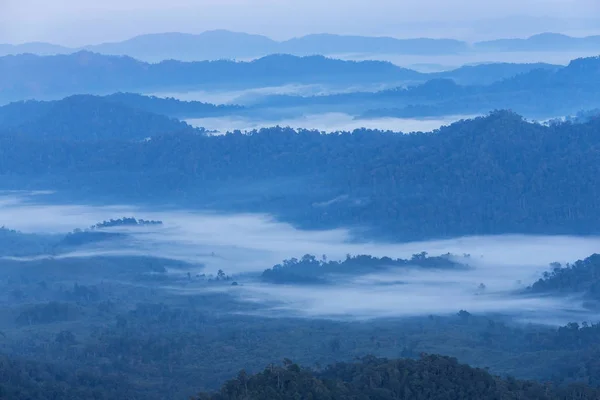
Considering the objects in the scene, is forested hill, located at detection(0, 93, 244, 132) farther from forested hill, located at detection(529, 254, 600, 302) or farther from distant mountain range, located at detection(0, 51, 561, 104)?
forested hill, located at detection(529, 254, 600, 302)

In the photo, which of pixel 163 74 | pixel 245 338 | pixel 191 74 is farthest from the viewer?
pixel 163 74

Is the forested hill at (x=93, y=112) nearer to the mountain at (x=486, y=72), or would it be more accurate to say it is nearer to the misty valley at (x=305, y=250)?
the misty valley at (x=305, y=250)

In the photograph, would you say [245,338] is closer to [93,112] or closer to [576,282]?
[576,282]

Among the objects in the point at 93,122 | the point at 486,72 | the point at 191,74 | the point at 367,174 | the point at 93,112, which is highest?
the point at 486,72

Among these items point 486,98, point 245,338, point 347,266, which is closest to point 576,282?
point 347,266

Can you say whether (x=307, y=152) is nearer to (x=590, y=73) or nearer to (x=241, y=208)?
(x=241, y=208)

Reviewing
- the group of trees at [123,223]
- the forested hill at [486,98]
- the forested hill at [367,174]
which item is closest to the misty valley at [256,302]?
the group of trees at [123,223]

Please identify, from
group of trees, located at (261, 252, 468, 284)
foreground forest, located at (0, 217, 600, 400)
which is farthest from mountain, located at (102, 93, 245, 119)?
group of trees, located at (261, 252, 468, 284)

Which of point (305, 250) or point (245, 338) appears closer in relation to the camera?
point (245, 338)
